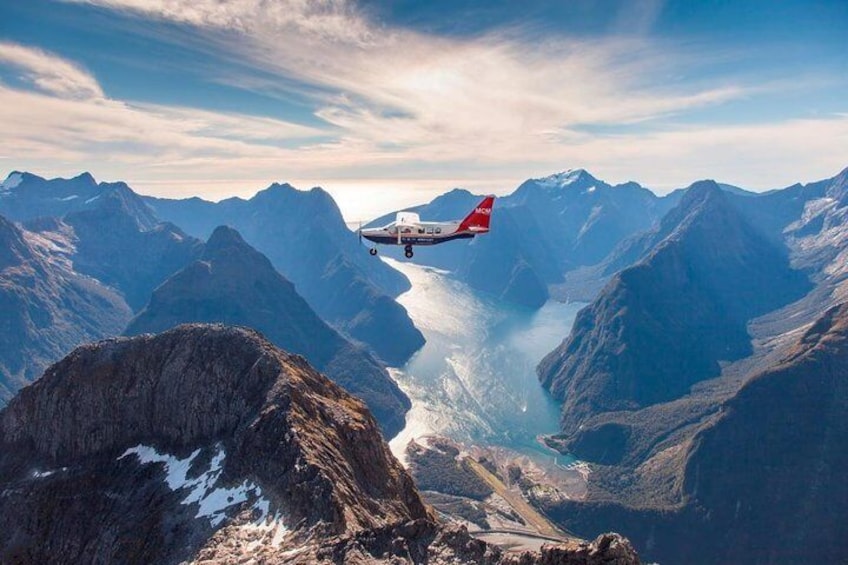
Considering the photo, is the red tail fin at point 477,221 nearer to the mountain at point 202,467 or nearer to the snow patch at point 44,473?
the mountain at point 202,467

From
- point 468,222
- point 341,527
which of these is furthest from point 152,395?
point 468,222

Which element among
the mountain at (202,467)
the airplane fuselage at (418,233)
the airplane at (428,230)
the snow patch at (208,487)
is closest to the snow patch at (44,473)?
the mountain at (202,467)

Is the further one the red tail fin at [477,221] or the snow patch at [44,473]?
the red tail fin at [477,221]

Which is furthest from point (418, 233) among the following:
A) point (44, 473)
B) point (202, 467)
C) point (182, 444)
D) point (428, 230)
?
point (44, 473)

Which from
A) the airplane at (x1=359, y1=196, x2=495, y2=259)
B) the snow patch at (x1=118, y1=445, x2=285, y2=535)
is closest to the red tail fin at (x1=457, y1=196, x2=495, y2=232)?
the airplane at (x1=359, y1=196, x2=495, y2=259)

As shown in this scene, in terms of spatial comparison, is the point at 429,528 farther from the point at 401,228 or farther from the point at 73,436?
the point at 73,436

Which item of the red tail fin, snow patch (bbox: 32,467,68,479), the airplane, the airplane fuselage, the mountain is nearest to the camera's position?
the mountain

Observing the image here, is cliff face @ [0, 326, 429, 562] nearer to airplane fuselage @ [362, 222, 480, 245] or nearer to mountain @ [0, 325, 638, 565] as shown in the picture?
mountain @ [0, 325, 638, 565]
